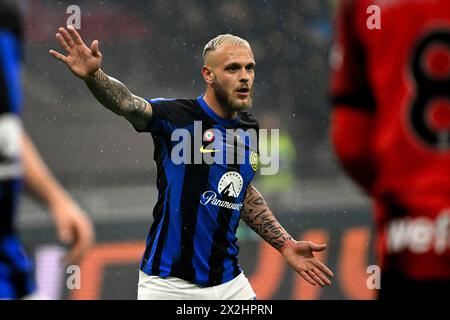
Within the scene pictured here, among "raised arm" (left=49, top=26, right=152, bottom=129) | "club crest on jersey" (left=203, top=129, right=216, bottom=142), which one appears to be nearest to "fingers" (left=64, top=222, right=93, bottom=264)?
"raised arm" (left=49, top=26, right=152, bottom=129)

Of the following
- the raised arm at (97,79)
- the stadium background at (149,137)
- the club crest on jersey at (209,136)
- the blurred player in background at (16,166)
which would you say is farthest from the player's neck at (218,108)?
the stadium background at (149,137)

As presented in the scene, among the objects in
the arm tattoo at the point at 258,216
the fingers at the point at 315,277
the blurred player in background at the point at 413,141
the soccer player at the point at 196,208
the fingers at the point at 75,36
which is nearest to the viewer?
the blurred player in background at the point at 413,141

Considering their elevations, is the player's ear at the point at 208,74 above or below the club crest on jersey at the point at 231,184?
above

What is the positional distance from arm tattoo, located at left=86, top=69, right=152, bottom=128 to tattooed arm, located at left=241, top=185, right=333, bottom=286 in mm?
784

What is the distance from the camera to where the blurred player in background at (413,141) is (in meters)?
2.53

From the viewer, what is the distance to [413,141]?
2.54 meters

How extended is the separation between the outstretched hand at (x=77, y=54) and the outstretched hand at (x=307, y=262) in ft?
4.65

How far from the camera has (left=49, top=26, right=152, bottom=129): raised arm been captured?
14.4 feet

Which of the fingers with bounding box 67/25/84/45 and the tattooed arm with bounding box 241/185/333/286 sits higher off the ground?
the fingers with bounding box 67/25/84/45

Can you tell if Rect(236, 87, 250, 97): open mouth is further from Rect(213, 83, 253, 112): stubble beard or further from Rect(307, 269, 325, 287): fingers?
Rect(307, 269, 325, 287): fingers

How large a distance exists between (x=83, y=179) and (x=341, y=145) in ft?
27.4

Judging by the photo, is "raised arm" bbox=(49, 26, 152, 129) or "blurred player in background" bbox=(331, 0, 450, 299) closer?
"blurred player in background" bbox=(331, 0, 450, 299)

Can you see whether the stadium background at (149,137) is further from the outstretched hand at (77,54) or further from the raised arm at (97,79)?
the outstretched hand at (77,54)
